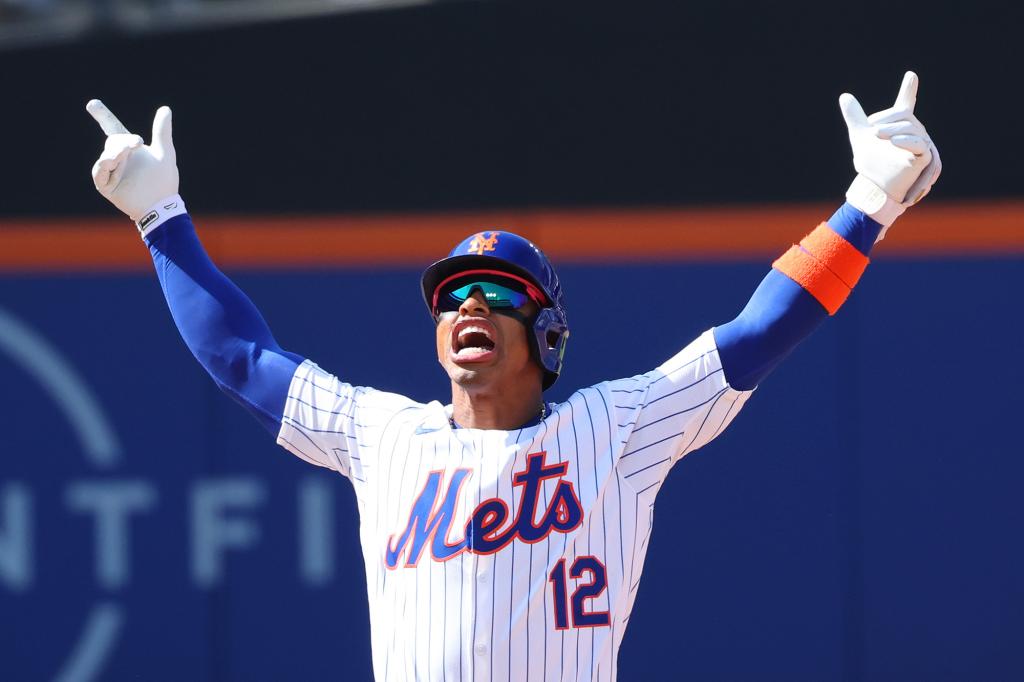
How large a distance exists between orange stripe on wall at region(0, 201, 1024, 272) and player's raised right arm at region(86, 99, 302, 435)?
1.99 m

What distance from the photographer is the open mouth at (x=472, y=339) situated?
2.51 meters

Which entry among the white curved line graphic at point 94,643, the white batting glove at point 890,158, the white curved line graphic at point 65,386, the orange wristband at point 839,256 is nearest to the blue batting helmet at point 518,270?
the orange wristband at point 839,256

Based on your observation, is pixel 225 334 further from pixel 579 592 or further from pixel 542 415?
pixel 579 592

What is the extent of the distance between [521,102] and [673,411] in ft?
7.86

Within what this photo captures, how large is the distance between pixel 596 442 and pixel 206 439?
2547mm

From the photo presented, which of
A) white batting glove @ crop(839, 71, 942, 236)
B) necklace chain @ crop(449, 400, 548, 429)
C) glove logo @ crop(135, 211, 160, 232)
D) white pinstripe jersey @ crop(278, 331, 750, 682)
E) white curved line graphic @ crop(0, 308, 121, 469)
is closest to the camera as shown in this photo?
white pinstripe jersey @ crop(278, 331, 750, 682)

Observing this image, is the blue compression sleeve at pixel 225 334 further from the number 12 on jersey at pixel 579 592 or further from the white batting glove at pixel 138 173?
the number 12 on jersey at pixel 579 592

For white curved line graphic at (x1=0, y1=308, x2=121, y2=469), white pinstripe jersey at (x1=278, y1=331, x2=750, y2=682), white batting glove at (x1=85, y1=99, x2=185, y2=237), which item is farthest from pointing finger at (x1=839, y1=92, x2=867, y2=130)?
white curved line graphic at (x1=0, y1=308, x2=121, y2=469)

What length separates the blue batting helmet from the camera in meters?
2.52

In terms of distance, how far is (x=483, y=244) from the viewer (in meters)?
2.53

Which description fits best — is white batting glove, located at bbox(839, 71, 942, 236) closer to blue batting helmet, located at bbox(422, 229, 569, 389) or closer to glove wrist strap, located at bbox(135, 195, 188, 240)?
blue batting helmet, located at bbox(422, 229, 569, 389)

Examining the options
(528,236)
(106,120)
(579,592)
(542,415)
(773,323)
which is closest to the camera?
(579,592)

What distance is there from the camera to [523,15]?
4.71 meters

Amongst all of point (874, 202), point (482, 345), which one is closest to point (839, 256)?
point (874, 202)
